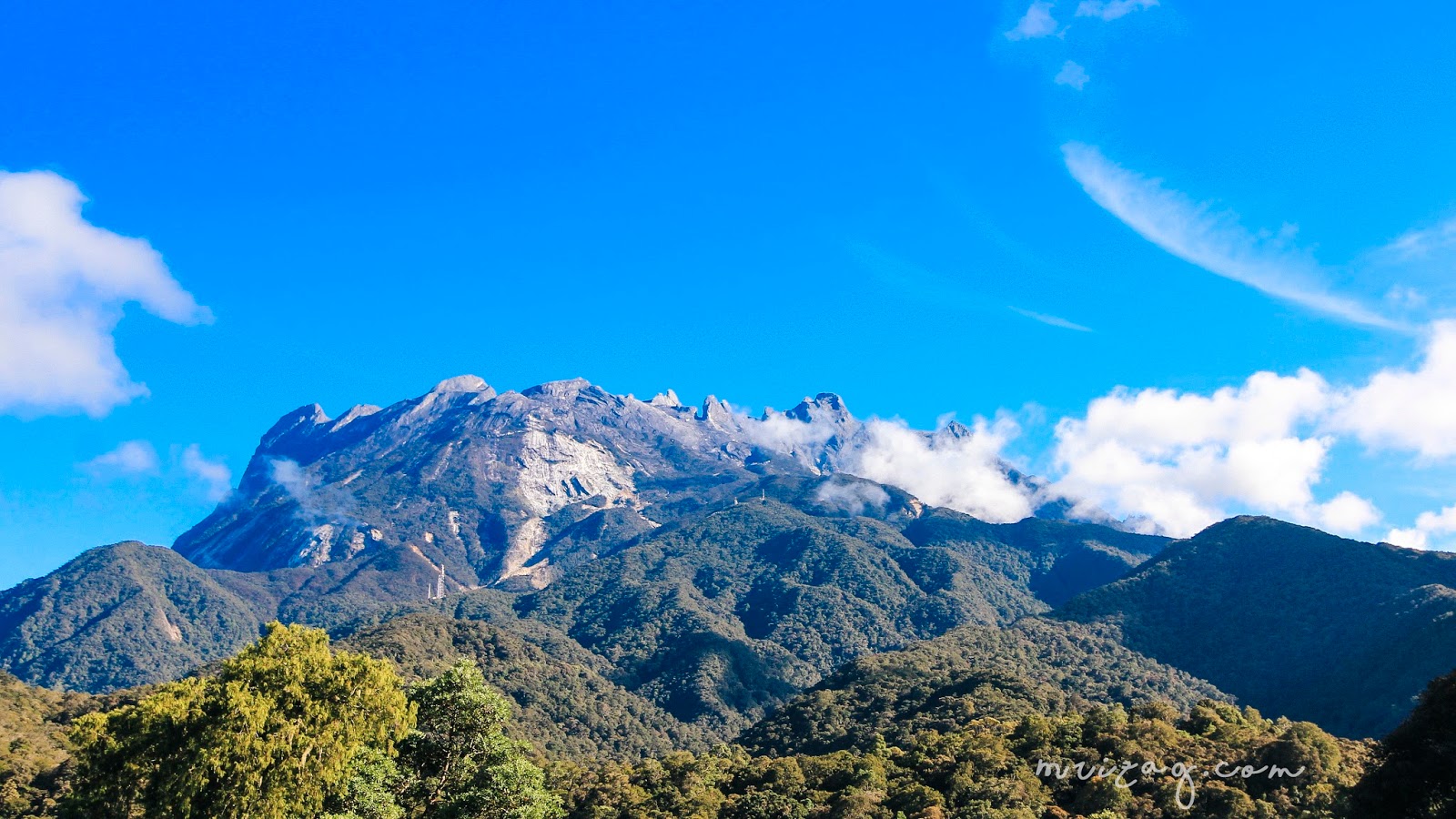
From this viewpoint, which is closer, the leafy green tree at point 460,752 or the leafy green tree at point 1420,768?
the leafy green tree at point 1420,768

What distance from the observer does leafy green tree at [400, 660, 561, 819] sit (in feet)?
110

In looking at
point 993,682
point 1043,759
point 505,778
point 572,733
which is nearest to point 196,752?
point 505,778

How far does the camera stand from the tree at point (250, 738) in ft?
107

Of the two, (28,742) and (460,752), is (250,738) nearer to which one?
(460,752)

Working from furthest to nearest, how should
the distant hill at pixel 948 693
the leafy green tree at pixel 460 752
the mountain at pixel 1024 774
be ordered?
the distant hill at pixel 948 693
the mountain at pixel 1024 774
the leafy green tree at pixel 460 752

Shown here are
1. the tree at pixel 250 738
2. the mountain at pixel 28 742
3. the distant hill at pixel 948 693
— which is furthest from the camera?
the distant hill at pixel 948 693

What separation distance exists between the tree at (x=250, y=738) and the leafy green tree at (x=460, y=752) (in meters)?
1.41

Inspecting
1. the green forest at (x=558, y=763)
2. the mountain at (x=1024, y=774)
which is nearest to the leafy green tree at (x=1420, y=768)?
the green forest at (x=558, y=763)

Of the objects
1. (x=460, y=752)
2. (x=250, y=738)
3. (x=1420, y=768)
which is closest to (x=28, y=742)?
(x=250, y=738)

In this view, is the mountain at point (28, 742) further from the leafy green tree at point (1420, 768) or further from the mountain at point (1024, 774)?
the leafy green tree at point (1420, 768)

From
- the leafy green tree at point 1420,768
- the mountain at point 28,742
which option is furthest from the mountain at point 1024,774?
the mountain at point 28,742

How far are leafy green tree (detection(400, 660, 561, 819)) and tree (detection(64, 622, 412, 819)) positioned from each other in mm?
1415

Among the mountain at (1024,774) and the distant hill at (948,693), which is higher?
the distant hill at (948,693)

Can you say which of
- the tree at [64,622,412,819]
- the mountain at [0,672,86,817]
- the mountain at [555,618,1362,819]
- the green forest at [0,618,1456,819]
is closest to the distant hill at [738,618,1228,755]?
the mountain at [555,618,1362,819]
